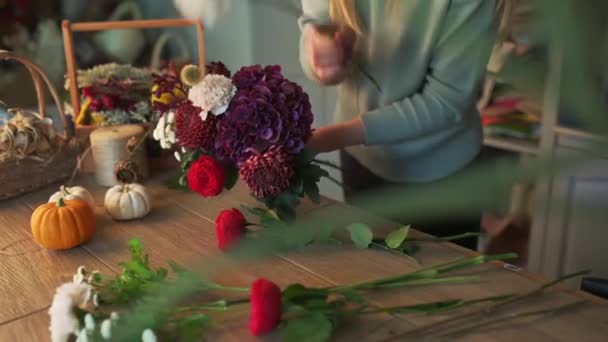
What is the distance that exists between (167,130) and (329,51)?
0.90 feet

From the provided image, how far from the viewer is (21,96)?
1.97m

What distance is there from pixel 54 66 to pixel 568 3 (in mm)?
2071

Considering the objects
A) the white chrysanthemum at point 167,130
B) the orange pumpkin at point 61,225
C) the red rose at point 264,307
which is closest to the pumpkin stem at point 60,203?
the orange pumpkin at point 61,225

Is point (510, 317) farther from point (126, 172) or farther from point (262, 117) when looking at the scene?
point (126, 172)

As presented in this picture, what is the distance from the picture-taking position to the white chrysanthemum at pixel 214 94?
77cm

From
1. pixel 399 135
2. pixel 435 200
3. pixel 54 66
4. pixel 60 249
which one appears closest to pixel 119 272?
pixel 60 249

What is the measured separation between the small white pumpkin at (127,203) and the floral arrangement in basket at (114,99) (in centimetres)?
26

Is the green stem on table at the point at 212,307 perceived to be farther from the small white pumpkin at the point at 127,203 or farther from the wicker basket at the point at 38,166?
the wicker basket at the point at 38,166

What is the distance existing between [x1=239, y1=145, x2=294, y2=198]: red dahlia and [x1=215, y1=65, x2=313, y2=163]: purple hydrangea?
0.01 meters

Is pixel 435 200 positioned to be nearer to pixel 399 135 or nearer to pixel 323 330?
pixel 323 330

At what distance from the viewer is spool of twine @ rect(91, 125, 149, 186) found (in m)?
1.04

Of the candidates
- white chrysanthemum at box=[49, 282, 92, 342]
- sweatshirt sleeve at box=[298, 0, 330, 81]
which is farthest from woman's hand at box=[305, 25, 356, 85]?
white chrysanthemum at box=[49, 282, 92, 342]

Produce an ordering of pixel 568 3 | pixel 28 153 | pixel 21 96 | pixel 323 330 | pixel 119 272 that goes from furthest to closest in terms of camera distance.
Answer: pixel 21 96
pixel 28 153
pixel 119 272
pixel 323 330
pixel 568 3

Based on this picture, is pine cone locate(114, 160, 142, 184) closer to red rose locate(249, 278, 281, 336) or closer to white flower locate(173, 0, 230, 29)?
red rose locate(249, 278, 281, 336)
